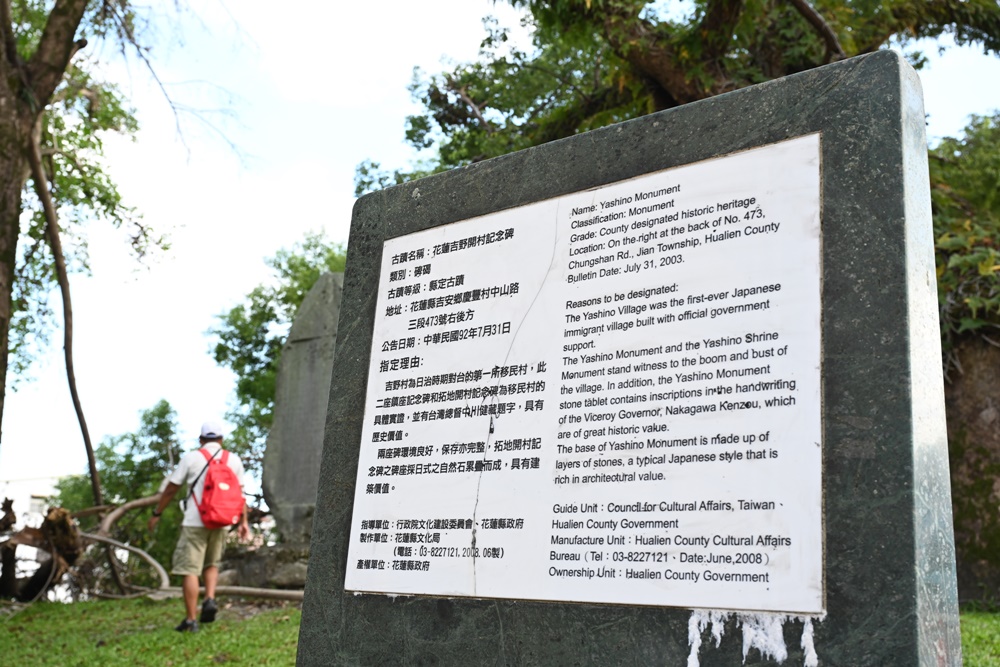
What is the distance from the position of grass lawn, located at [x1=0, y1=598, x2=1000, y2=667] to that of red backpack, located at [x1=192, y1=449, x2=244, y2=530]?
771mm

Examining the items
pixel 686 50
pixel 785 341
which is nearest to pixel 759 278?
pixel 785 341

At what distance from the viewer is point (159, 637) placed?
245 inches

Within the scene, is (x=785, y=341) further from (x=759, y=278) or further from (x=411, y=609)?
(x=411, y=609)

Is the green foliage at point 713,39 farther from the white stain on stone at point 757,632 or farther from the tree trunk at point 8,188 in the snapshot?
the white stain on stone at point 757,632

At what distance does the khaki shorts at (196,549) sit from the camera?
626 centimetres

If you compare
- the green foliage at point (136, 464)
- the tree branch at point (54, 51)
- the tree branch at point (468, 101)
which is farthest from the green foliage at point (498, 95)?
the green foliage at point (136, 464)

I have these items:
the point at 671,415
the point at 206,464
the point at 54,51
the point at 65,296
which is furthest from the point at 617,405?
the point at 65,296

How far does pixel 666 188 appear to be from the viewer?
Result: 2.43 metres

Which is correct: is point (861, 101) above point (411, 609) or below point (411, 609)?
above

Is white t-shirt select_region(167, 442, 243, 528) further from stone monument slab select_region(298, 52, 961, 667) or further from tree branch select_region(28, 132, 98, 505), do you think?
stone monument slab select_region(298, 52, 961, 667)

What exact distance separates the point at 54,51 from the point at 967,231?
7.38 m

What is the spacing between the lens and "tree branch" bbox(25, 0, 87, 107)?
22.7ft

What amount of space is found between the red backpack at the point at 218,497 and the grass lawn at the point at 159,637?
771mm

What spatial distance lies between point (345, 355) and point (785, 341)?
4.92 feet
